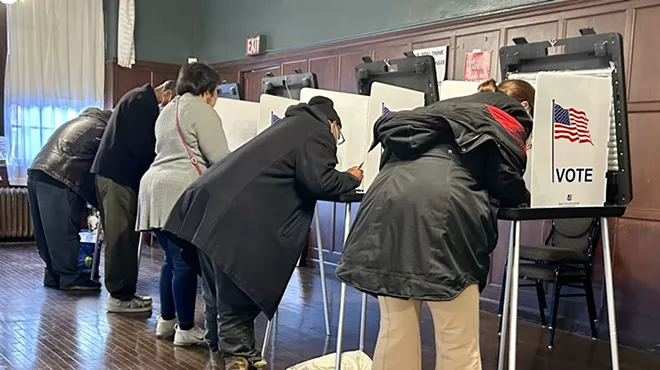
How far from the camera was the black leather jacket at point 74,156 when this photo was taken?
4047 millimetres

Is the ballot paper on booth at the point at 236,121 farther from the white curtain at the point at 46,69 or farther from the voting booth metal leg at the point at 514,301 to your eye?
the white curtain at the point at 46,69

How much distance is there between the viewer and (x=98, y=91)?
670cm

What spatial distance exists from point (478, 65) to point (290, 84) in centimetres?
128

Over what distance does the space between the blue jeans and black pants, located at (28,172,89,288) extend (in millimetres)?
1348

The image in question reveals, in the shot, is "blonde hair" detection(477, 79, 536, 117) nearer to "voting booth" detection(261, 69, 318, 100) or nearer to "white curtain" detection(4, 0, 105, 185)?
"voting booth" detection(261, 69, 318, 100)

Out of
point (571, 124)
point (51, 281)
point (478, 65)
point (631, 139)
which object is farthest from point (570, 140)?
point (51, 281)

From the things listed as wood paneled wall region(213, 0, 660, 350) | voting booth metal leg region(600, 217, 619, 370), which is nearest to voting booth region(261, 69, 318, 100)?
wood paneled wall region(213, 0, 660, 350)

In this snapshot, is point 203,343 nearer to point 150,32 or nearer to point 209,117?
point 209,117

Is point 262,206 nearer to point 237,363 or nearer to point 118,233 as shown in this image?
point 237,363

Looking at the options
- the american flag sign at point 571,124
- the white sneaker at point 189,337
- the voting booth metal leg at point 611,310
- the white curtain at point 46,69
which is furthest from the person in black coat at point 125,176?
the white curtain at point 46,69

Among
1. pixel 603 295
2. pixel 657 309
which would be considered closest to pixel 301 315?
pixel 603 295

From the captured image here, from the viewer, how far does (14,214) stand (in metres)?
6.13

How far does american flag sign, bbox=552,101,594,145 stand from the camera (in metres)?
2.03

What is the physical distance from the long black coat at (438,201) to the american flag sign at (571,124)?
261 mm
